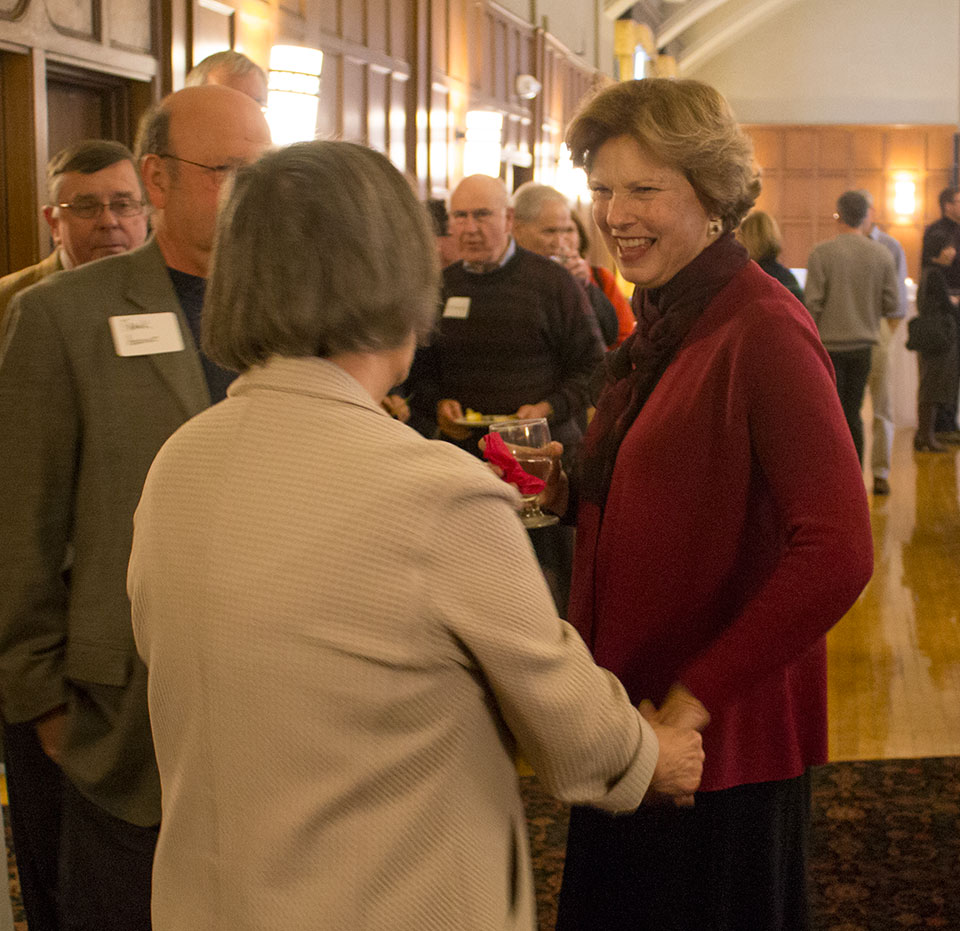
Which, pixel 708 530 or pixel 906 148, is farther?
pixel 906 148

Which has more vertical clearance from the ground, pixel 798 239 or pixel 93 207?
pixel 798 239

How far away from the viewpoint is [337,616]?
1.04 meters

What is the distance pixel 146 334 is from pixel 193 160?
312mm

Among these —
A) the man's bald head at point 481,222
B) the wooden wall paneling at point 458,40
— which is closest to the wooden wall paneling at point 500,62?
the wooden wall paneling at point 458,40

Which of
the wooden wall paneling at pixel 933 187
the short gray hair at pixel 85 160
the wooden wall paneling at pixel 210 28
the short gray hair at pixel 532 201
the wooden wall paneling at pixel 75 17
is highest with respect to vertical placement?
the wooden wall paneling at pixel 933 187

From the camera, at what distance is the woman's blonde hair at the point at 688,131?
1666mm

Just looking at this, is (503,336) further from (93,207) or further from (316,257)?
(316,257)

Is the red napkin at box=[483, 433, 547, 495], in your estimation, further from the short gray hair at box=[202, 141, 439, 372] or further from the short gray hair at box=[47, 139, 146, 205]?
the short gray hair at box=[47, 139, 146, 205]

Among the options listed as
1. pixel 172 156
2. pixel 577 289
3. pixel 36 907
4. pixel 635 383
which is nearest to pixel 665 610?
pixel 635 383

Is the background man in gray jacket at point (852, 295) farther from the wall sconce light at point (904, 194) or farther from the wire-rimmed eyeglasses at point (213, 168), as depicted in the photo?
the wall sconce light at point (904, 194)

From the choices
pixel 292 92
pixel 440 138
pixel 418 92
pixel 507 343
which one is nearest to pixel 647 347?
pixel 507 343

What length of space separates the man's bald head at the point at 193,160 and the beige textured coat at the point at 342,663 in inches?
31.3

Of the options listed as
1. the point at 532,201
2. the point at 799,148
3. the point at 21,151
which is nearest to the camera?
the point at 21,151

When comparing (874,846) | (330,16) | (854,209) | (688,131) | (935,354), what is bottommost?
(874,846)
